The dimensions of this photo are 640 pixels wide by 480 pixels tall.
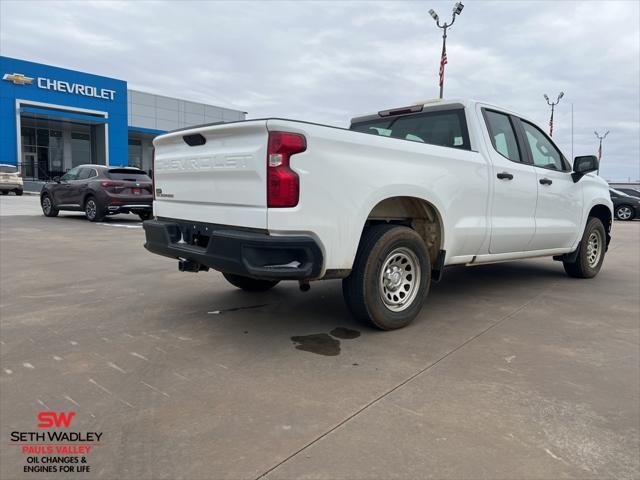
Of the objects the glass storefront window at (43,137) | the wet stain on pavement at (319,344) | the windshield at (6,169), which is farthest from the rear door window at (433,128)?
the glass storefront window at (43,137)

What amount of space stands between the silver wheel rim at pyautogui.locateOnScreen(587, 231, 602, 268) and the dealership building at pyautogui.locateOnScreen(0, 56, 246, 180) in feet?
117

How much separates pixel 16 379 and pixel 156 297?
2144 millimetres

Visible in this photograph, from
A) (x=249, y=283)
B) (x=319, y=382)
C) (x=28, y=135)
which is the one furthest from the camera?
(x=28, y=135)

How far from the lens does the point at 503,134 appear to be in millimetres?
5117

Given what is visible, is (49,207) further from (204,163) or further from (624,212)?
(624,212)

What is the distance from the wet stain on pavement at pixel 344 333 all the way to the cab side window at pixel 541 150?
301cm

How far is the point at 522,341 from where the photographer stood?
12.6ft

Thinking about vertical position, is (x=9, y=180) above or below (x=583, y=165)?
above

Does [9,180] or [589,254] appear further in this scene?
[9,180]

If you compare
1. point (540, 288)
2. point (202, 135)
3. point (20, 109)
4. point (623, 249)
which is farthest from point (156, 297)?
point (20, 109)

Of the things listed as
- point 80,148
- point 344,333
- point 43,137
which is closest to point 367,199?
point 344,333

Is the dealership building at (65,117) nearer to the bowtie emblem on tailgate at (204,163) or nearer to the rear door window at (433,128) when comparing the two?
the bowtie emblem on tailgate at (204,163)

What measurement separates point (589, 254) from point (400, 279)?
4034 millimetres

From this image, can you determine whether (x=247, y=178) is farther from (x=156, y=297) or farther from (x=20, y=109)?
(x=20, y=109)
